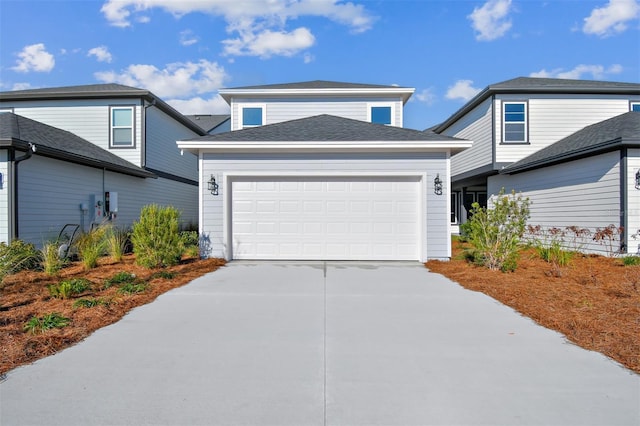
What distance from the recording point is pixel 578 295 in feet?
19.2

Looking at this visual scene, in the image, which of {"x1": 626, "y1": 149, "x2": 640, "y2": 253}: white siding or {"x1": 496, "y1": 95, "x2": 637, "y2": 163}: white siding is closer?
{"x1": 626, "y1": 149, "x2": 640, "y2": 253}: white siding

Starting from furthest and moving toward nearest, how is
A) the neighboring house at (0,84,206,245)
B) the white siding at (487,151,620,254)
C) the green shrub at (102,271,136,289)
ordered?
the white siding at (487,151,620,254) → the neighboring house at (0,84,206,245) → the green shrub at (102,271,136,289)

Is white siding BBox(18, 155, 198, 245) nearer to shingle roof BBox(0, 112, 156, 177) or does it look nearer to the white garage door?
shingle roof BBox(0, 112, 156, 177)

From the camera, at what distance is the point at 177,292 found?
629cm

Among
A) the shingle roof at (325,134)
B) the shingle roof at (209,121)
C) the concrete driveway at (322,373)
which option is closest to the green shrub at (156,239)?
the shingle roof at (325,134)

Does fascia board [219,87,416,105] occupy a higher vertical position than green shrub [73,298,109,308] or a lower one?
higher

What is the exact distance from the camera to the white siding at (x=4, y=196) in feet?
28.4

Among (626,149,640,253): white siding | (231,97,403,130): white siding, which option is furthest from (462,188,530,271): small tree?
(231,97,403,130): white siding

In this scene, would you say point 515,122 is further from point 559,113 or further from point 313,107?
point 313,107

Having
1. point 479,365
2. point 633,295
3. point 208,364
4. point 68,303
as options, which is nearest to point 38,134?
point 68,303

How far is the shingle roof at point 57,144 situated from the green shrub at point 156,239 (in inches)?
130

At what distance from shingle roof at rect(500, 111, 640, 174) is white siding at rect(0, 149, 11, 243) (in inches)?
565

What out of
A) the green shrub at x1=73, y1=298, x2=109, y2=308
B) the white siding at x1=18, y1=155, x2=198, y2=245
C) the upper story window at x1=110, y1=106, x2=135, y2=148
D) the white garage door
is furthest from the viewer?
the upper story window at x1=110, y1=106, x2=135, y2=148

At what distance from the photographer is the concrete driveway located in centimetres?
271
